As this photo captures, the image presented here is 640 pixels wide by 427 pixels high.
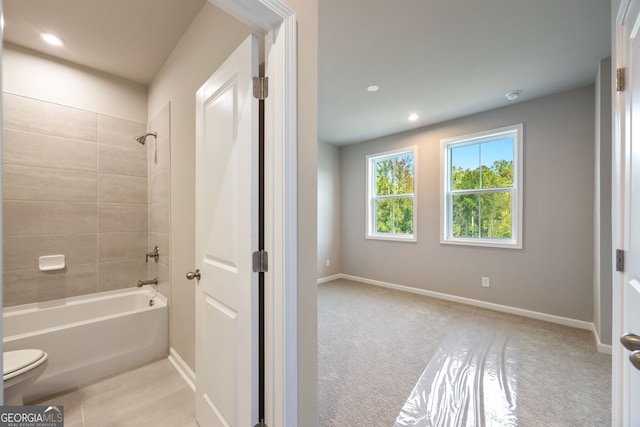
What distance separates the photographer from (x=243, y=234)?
1.21 m

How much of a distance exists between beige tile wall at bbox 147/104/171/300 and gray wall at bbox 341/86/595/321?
3365 millimetres

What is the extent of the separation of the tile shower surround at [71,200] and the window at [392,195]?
3.34m

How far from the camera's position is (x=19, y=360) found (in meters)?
1.49

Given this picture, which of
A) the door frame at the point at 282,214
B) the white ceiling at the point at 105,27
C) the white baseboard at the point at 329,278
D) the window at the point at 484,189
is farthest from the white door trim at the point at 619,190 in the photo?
the white baseboard at the point at 329,278

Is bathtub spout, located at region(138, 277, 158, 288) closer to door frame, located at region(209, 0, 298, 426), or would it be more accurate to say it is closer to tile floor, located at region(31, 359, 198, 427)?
tile floor, located at region(31, 359, 198, 427)

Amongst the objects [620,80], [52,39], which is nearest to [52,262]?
[52,39]

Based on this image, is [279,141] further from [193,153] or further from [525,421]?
[525,421]

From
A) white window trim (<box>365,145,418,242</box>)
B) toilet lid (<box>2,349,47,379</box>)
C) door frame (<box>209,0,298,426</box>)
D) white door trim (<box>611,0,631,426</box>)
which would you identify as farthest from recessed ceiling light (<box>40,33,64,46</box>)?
white window trim (<box>365,145,418,242</box>)

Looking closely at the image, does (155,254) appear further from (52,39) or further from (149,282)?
(52,39)

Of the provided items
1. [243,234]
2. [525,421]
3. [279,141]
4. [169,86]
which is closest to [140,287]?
[169,86]

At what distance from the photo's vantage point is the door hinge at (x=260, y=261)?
1.17m

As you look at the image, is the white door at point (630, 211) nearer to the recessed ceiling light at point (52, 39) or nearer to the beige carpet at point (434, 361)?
the beige carpet at point (434, 361)

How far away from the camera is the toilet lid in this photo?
1.40 m

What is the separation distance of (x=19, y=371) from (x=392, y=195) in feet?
14.3
